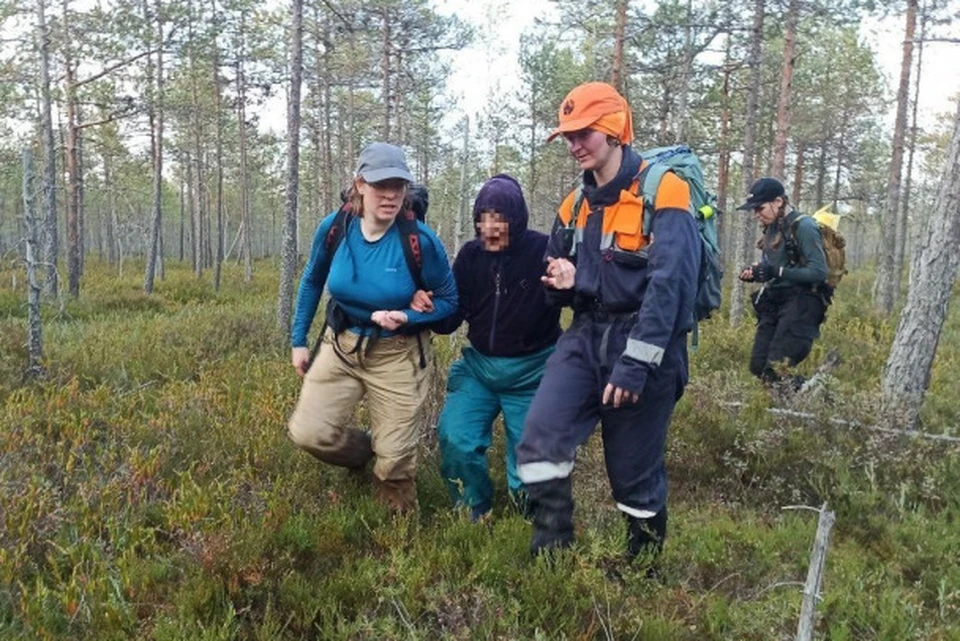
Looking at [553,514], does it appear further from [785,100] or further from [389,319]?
[785,100]

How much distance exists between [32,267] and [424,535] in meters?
4.86

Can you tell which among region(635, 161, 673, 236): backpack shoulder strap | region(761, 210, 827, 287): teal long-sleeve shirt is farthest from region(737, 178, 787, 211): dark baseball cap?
region(635, 161, 673, 236): backpack shoulder strap

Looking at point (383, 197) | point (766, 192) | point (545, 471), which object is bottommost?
point (545, 471)

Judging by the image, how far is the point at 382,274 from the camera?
3475mm

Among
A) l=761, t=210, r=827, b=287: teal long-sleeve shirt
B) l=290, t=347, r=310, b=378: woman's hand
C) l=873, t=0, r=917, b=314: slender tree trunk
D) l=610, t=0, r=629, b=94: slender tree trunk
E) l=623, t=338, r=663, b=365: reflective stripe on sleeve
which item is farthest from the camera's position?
l=873, t=0, r=917, b=314: slender tree trunk

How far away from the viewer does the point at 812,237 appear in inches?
226

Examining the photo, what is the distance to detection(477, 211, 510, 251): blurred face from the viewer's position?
11.7 feet

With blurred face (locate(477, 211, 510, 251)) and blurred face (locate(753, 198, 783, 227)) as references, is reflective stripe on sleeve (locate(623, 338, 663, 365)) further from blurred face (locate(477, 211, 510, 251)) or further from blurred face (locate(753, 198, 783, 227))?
blurred face (locate(753, 198, 783, 227))

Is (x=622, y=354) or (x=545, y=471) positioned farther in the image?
(x=545, y=471)

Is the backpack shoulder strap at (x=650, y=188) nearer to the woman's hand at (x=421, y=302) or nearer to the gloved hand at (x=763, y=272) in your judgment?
the woman's hand at (x=421, y=302)

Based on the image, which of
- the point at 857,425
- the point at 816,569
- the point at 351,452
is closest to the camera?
the point at 816,569

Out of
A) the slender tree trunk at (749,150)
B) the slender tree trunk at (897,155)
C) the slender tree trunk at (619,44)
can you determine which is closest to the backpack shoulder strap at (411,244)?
the slender tree trunk at (749,150)

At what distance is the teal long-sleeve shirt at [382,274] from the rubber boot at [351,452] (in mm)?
713

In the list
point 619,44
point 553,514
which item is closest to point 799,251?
point 553,514
